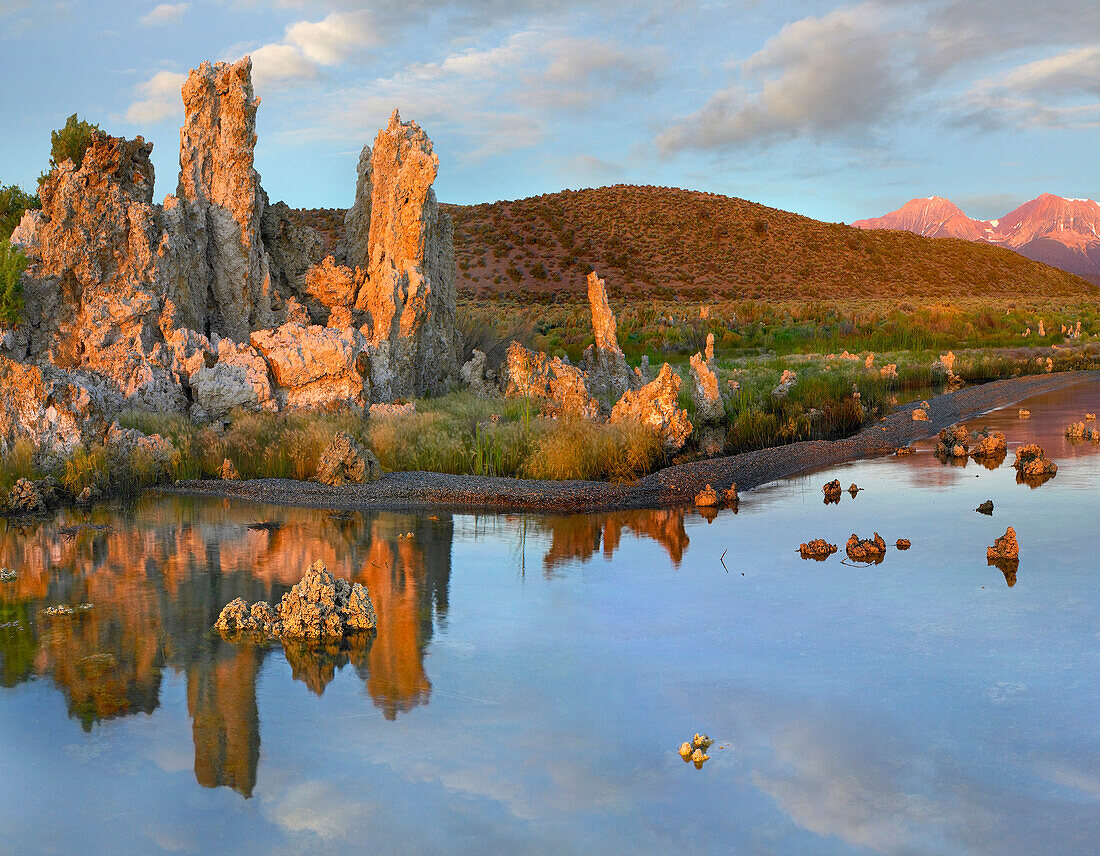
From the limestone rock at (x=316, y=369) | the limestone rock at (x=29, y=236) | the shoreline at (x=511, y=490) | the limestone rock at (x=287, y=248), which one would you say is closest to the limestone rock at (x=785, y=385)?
the shoreline at (x=511, y=490)

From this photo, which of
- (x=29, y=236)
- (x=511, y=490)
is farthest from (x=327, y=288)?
(x=511, y=490)

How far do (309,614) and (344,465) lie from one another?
573 cm

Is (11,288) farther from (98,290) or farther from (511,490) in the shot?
(511,490)

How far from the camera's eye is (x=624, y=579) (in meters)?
8.63

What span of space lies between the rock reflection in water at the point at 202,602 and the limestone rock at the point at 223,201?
234 inches

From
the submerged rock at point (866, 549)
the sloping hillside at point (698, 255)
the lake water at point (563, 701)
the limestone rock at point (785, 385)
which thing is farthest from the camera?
the sloping hillside at point (698, 255)

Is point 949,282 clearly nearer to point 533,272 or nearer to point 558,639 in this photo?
point 533,272

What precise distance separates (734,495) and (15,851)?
9.11m

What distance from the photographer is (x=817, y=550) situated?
9555 mm

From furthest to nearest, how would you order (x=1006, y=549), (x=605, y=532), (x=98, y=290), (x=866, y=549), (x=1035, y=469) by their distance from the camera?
(x=98, y=290) < (x=1035, y=469) < (x=605, y=532) < (x=866, y=549) < (x=1006, y=549)

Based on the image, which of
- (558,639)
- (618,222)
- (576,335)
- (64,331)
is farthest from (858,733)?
(618,222)

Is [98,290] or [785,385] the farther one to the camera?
[785,385]

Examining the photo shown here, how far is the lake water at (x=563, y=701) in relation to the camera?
4.63 m

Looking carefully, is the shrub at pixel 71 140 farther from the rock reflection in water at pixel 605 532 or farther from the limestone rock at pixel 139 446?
the rock reflection in water at pixel 605 532
